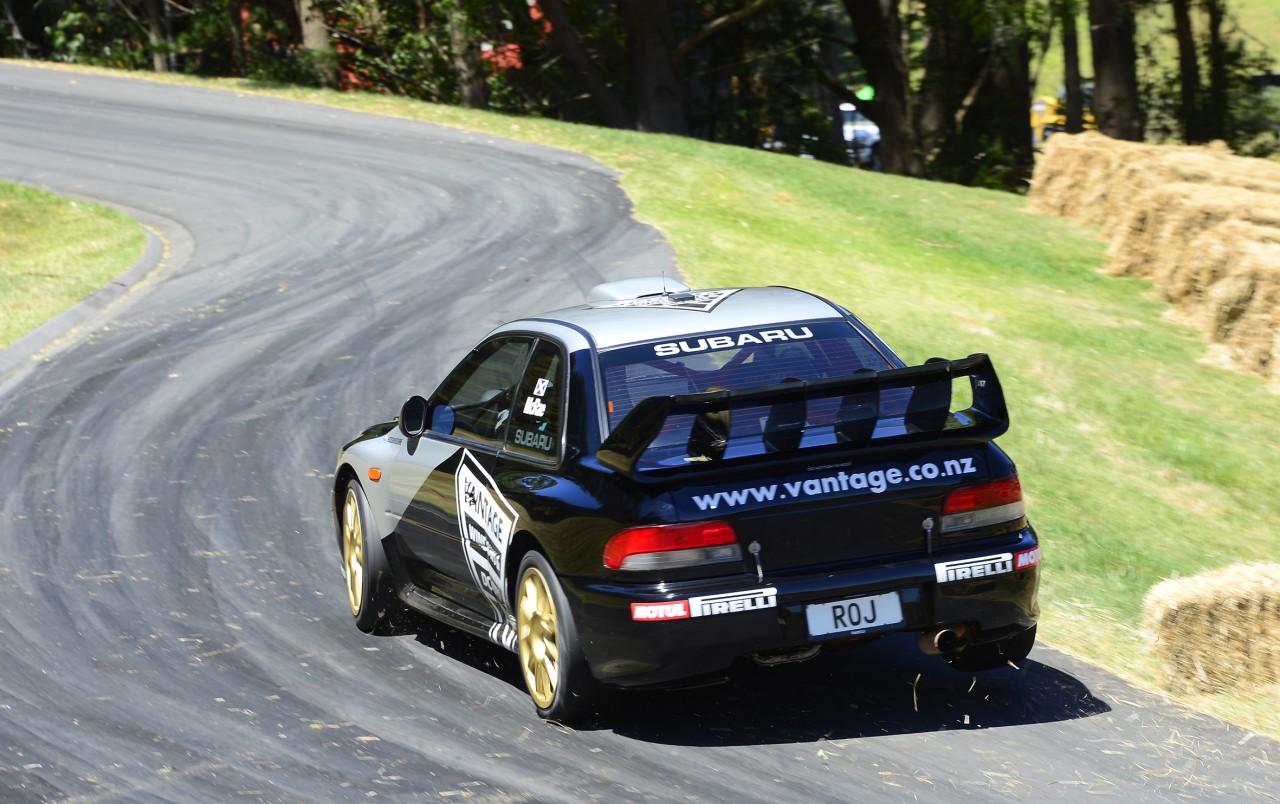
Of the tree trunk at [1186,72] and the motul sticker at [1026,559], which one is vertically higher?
the tree trunk at [1186,72]

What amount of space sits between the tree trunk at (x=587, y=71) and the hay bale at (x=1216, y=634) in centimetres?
2859

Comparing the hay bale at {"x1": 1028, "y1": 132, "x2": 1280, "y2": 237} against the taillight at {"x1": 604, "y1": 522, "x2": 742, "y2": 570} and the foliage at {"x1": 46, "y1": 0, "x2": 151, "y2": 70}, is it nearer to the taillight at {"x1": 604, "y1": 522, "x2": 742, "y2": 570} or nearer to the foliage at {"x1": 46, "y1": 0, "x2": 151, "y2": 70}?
the taillight at {"x1": 604, "y1": 522, "x2": 742, "y2": 570}

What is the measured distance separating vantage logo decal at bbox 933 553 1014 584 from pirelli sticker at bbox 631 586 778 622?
28.6 inches

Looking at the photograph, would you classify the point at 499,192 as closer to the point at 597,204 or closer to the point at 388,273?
the point at 597,204

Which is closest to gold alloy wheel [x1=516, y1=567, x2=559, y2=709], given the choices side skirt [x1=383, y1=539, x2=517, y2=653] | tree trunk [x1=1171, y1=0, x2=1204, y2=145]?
side skirt [x1=383, y1=539, x2=517, y2=653]

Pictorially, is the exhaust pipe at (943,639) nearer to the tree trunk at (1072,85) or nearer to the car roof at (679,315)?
the car roof at (679,315)

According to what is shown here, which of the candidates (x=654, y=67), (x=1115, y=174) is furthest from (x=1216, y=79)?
(x=1115, y=174)

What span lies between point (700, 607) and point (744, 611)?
0.53ft

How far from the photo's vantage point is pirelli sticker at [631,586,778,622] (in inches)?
214

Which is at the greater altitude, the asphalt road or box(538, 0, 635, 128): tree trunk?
box(538, 0, 635, 128): tree trunk

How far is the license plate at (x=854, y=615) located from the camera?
18.1 feet

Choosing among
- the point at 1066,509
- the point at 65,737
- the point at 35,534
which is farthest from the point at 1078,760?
the point at 35,534

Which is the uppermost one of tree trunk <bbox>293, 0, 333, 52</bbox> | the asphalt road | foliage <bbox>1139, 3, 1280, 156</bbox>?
tree trunk <bbox>293, 0, 333, 52</bbox>

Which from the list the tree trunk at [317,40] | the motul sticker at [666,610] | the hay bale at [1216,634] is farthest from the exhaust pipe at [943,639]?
the tree trunk at [317,40]
